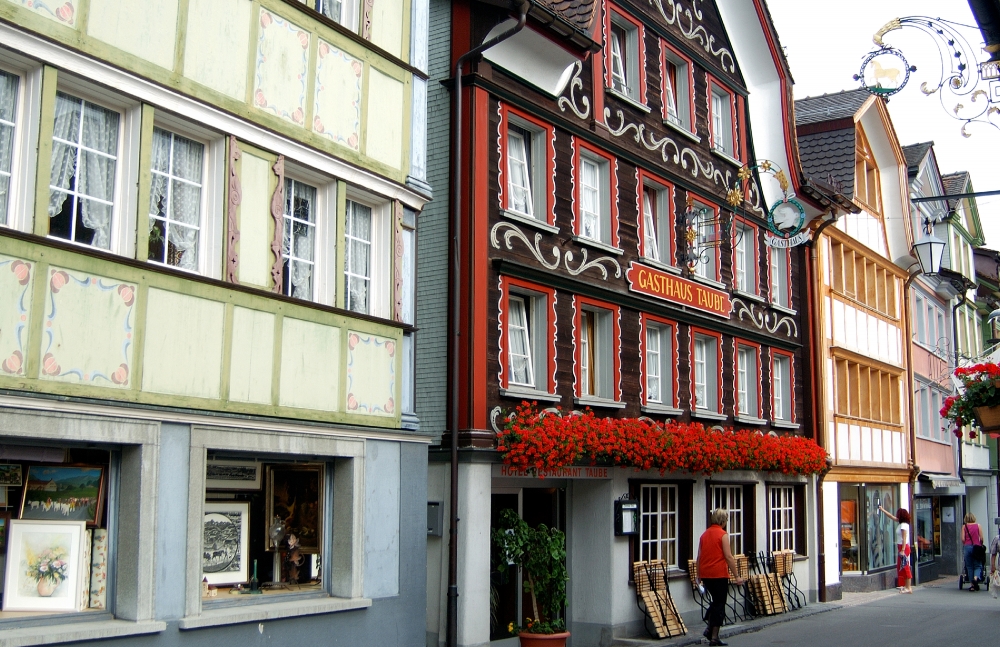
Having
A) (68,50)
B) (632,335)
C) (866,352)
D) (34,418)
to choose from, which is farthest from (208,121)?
(866,352)

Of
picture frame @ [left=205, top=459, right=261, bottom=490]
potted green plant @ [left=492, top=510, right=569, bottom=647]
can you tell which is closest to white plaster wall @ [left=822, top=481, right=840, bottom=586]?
potted green plant @ [left=492, top=510, right=569, bottom=647]

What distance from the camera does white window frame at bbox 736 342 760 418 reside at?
22062 mm

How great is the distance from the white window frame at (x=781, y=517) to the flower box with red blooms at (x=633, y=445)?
1141 millimetres

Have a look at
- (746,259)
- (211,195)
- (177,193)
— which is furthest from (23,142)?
(746,259)

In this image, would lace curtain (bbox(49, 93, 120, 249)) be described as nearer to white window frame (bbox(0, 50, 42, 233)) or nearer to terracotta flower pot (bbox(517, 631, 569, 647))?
white window frame (bbox(0, 50, 42, 233))

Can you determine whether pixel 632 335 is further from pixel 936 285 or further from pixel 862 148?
pixel 936 285

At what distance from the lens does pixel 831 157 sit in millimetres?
27688

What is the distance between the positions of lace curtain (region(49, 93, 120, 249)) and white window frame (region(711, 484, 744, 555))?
1337 centimetres

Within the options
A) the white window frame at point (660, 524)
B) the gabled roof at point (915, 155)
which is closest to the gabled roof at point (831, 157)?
the gabled roof at point (915, 155)

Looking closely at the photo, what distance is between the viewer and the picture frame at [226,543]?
34.9 ft

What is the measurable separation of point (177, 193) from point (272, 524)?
11.2ft

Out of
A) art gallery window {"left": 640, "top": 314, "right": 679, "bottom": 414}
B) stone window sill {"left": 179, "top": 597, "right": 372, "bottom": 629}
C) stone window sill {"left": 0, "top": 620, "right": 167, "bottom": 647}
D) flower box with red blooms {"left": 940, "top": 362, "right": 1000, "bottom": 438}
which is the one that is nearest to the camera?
stone window sill {"left": 0, "top": 620, "right": 167, "bottom": 647}

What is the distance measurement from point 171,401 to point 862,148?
22.9 m

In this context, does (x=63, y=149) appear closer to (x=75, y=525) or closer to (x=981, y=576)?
(x=75, y=525)
